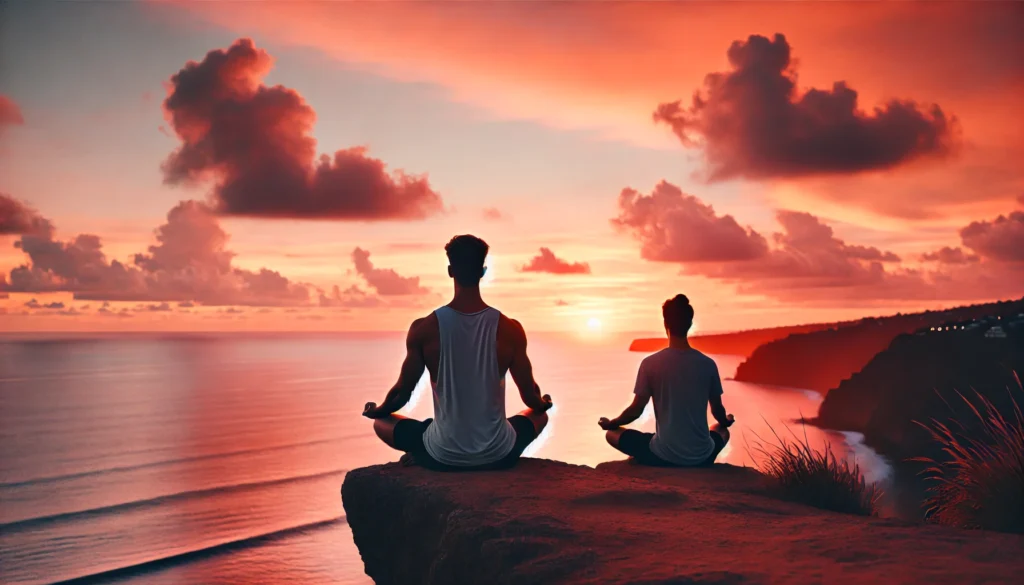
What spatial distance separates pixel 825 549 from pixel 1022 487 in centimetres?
273

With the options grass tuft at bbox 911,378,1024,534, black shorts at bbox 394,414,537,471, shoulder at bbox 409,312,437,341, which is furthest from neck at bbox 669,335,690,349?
shoulder at bbox 409,312,437,341

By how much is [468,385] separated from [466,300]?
704 mm

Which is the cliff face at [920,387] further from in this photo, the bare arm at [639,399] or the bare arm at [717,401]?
the bare arm at [639,399]

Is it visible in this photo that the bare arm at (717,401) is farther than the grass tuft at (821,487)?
Yes

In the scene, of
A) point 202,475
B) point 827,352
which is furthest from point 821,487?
point 827,352

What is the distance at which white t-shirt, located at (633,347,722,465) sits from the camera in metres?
7.39

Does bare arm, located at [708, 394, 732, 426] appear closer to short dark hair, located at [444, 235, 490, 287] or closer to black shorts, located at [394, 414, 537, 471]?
black shorts, located at [394, 414, 537, 471]

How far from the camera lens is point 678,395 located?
7.42 m

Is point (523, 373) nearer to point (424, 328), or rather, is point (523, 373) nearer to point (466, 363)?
point (466, 363)

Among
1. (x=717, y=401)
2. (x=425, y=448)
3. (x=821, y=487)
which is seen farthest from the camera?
(x=717, y=401)

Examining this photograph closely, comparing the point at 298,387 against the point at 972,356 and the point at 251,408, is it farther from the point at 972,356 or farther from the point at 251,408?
the point at 972,356

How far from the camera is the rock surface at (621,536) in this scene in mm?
4086

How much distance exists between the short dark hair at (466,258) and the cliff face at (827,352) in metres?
66.6

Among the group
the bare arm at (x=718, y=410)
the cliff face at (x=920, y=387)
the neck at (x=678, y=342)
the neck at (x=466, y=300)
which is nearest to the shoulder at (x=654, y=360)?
the neck at (x=678, y=342)
